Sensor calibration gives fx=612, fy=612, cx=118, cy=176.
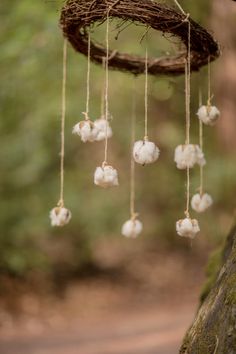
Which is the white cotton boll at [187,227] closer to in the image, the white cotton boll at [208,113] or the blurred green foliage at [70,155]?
the white cotton boll at [208,113]

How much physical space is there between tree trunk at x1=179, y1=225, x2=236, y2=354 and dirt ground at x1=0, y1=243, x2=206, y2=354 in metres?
3.20

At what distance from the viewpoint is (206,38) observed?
115 inches

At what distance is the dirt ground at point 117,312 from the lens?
6.82 meters

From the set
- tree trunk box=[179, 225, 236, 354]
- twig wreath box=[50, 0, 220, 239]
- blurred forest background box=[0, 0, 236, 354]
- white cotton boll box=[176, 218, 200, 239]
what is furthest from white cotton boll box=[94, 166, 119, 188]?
blurred forest background box=[0, 0, 236, 354]

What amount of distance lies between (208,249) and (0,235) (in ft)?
17.4

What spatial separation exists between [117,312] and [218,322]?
6.65 metres

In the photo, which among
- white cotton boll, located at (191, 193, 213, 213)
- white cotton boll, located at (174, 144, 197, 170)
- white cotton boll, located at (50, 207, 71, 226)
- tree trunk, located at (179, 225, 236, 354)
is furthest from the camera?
white cotton boll, located at (191, 193, 213, 213)

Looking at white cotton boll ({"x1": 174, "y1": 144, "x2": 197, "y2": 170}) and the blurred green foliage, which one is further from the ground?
the blurred green foliage

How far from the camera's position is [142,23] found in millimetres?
2775

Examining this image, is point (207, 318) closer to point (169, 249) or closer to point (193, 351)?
point (193, 351)

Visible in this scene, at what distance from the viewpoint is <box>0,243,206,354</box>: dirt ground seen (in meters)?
6.82

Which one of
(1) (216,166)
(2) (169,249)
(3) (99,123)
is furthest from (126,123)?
(3) (99,123)

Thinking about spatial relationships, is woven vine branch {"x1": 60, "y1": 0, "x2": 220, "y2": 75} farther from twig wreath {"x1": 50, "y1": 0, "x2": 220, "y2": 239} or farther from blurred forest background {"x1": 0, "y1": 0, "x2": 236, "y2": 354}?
blurred forest background {"x1": 0, "y1": 0, "x2": 236, "y2": 354}

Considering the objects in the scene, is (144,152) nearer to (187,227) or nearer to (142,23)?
(187,227)
